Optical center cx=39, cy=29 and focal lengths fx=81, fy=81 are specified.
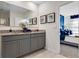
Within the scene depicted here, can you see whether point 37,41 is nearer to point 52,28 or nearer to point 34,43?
point 34,43

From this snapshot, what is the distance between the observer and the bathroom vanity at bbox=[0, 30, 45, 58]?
6.75 ft

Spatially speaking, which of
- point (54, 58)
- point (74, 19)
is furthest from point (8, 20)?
point (74, 19)

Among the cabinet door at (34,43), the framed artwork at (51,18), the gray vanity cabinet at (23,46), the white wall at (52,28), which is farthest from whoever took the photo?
the framed artwork at (51,18)

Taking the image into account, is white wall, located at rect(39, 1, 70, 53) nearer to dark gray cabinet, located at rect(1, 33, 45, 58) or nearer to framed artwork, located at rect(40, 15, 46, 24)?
framed artwork, located at rect(40, 15, 46, 24)

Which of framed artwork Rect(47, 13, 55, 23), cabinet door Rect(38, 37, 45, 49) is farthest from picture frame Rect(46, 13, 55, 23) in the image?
cabinet door Rect(38, 37, 45, 49)

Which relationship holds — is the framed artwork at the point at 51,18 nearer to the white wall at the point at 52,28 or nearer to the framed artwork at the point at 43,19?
the white wall at the point at 52,28

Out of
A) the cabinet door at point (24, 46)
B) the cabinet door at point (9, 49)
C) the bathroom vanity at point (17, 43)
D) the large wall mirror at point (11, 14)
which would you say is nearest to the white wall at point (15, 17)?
the large wall mirror at point (11, 14)

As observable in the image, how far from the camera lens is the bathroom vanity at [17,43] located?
2.06 metres

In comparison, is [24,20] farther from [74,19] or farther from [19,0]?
[74,19]

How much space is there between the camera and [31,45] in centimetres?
298

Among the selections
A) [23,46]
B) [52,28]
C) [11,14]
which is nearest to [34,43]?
[23,46]

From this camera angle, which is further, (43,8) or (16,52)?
(43,8)

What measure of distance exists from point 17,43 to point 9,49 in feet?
1.01

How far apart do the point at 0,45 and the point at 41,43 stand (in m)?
1.86
